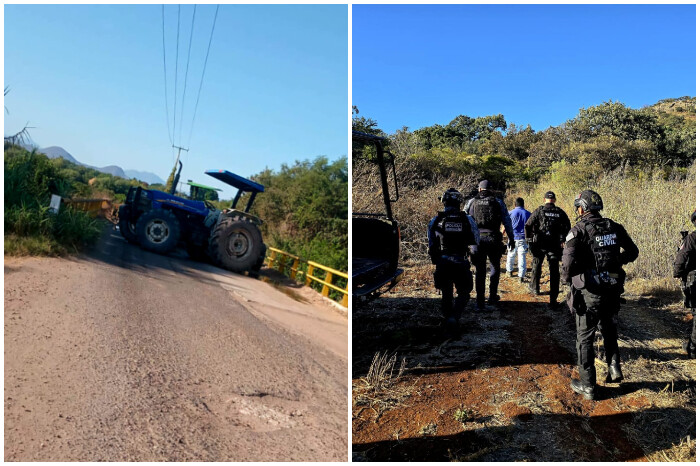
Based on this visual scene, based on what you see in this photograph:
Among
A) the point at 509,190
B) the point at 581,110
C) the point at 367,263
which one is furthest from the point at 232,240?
the point at 581,110

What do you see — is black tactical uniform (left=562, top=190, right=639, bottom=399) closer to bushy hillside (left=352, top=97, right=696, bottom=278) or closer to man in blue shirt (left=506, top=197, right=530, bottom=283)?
bushy hillside (left=352, top=97, right=696, bottom=278)

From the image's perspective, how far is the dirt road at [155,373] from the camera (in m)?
3.24

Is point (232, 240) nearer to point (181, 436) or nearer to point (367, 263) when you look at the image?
point (367, 263)

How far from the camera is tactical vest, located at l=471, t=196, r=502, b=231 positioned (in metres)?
5.43

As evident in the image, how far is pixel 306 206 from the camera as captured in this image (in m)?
20.5

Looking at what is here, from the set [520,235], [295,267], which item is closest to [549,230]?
[520,235]

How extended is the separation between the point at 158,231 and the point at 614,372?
9.25 metres

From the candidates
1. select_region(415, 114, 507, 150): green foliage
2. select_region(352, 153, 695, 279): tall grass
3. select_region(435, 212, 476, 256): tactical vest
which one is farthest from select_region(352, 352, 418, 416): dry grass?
select_region(415, 114, 507, 150): green foliage

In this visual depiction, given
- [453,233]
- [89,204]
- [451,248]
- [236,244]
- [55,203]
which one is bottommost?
[236,244]

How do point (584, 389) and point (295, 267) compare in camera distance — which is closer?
point (584, 389)

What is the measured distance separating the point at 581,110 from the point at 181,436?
13.5m

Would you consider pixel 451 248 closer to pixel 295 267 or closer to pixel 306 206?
pixel 295 267

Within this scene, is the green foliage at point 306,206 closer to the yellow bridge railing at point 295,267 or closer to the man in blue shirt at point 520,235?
the yellow bridge railing at point 295,267

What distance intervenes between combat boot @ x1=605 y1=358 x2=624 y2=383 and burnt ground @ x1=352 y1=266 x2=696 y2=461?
6 centimetres
